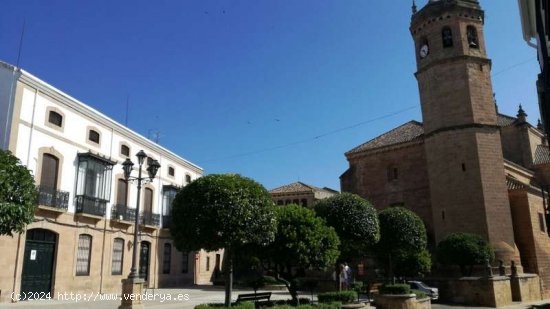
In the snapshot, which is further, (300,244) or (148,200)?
(148,200)

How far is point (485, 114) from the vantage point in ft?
93.3

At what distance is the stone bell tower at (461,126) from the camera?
1048 inches

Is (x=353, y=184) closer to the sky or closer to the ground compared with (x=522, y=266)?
closer to the sky

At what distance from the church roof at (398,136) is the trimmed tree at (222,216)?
24666mm

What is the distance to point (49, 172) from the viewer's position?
19.7 metres

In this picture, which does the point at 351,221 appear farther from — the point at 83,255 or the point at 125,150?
the point at 125,150

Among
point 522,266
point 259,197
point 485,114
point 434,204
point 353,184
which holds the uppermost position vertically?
point 485,114

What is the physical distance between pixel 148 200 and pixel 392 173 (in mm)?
18970

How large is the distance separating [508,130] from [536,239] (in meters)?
14.2

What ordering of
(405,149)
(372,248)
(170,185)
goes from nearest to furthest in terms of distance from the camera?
(372,248) → (170,185) → (405,149)

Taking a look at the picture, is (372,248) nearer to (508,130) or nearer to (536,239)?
(536,239)

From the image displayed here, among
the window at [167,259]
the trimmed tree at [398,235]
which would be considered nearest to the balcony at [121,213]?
the window at [167,259]

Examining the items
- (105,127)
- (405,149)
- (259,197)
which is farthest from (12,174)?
(405,149)

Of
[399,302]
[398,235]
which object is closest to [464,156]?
[398,235]
